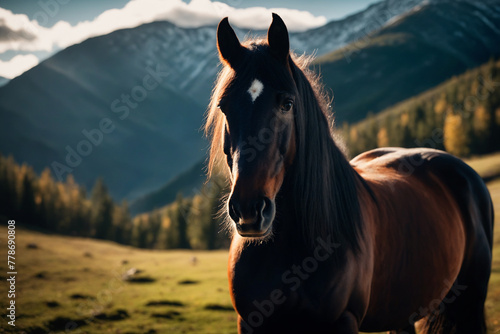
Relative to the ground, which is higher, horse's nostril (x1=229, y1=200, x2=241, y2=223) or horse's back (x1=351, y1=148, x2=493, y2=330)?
horse's nostril (x1=229, y1=200, x2=241, y2=223)

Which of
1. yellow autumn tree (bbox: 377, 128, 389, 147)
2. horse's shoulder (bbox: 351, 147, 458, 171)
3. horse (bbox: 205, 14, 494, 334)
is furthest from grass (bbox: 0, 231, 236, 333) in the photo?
yellow autumn tree (bbox: 377, 128, 389, 147)

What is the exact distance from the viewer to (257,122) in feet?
8.30

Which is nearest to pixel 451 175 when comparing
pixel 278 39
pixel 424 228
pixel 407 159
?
pixel 407 159

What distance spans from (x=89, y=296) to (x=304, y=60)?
699 inches

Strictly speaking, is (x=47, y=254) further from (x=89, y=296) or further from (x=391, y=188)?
(x=391, y=188)

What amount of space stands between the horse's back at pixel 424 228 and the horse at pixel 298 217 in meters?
0.02

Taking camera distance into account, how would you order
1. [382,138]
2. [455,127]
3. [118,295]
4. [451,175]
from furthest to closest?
[382,138] < [455,127] < [118,295] < [451,175]

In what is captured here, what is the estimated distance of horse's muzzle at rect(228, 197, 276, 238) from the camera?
7.31ft

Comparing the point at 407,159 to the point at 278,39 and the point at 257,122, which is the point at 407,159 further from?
the point at 257,122

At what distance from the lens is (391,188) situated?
4047mm

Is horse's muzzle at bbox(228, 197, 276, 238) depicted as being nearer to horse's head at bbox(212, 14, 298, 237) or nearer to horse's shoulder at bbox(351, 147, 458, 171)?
horse's head at bbox(212, 14, 298, 237)

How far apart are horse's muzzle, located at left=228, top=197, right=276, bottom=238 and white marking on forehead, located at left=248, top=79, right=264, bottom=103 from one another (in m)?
0.80

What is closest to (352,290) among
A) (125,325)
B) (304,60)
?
(304,60)

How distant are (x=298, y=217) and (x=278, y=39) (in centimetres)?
143
